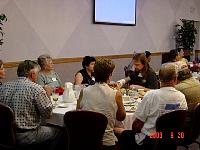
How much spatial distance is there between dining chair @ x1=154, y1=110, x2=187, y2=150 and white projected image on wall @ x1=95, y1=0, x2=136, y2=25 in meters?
4.65

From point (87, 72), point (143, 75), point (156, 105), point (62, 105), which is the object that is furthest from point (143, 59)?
point (156, 105)

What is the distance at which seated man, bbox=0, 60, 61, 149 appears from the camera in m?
3.08

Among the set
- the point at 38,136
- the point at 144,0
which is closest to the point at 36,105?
the point at 38,136

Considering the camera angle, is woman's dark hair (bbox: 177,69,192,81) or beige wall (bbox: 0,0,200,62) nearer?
woman's dark hair (bbox: 177,69,192,81)

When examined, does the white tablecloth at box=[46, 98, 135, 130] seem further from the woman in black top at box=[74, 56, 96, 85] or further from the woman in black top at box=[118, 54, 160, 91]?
the woman in black top at box=[74, 56, 96, 85]

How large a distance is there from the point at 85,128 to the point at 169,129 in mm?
780

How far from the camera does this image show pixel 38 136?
3189 millimetres

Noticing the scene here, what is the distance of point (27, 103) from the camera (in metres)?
3.08

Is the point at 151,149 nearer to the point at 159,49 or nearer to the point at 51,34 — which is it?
the point at 51,34

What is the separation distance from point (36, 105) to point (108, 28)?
484cm

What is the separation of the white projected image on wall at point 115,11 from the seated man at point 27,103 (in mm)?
4336

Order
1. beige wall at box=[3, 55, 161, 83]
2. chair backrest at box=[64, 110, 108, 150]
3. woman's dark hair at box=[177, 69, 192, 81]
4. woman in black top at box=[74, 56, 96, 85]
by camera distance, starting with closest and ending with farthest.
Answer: chair backrest at box=[64, 110, 108, 150]
woman's dark hair at box=[177, 69, 192, 81]
woman in black top at box=[74, 56, 96, 85]
beige wall at box=[3, 55, 161, 83]
